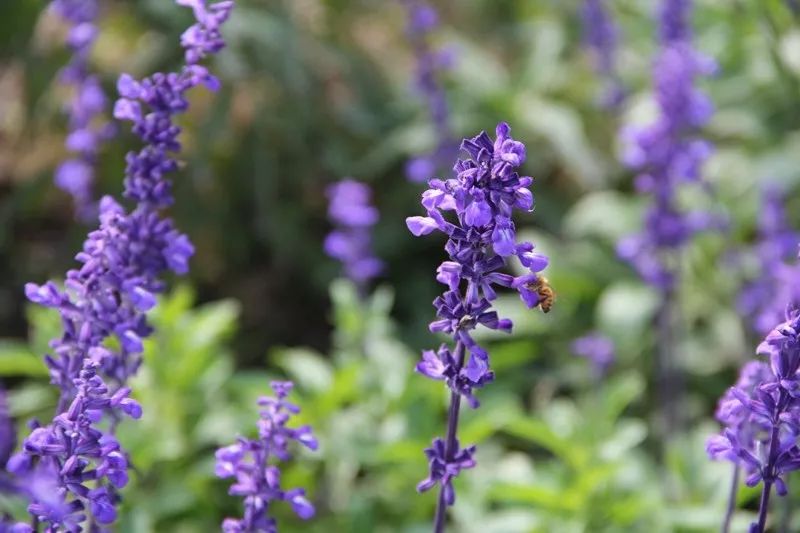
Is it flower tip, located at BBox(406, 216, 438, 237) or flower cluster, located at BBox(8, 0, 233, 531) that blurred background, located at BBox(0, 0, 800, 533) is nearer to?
flower cluster, located at BBox(8, 0, 233, 531)

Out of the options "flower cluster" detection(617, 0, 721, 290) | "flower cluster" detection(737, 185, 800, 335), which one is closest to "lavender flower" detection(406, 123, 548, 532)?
"flower cluster" detection(617, 0, 721, 290)

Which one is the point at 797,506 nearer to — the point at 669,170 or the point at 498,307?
the point at 669,170

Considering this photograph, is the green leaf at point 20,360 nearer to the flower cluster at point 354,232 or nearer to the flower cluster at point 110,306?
the flower cluster at point 354,232

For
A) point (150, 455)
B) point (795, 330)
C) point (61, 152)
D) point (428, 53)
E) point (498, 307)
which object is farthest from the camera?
point (61, 152)

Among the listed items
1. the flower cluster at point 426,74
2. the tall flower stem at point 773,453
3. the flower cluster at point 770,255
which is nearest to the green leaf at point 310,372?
the flower cluster at point 426,74

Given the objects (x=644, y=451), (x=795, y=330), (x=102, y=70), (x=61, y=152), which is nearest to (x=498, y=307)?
(x=644, y=451)

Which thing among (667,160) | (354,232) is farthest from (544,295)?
(354,232)
